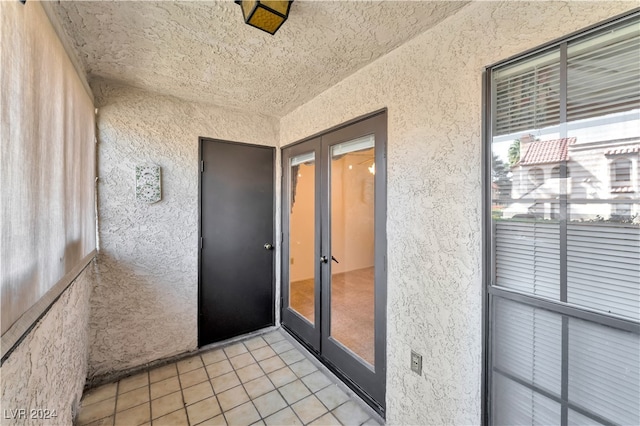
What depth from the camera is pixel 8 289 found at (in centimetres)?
89

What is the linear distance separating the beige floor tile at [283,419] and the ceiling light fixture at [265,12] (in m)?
2.76

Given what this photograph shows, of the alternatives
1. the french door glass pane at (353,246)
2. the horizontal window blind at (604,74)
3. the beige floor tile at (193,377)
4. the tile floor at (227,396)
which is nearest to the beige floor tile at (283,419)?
the tile floor at (227,396)

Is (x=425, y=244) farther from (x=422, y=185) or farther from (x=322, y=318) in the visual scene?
(x=322, y=318)

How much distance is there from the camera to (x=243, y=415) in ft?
6.54

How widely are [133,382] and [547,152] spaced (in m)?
3.64

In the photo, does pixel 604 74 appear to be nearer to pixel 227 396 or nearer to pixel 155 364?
pixel 227 396

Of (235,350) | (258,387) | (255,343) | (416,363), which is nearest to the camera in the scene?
(416,363)

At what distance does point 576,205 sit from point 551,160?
0.76 feet

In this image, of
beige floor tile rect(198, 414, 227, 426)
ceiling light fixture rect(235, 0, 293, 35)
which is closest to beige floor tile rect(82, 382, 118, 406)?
beige floor tile rect(198, 414, 227, 426)

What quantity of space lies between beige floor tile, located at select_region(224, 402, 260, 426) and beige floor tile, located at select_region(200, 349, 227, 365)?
0.77 m

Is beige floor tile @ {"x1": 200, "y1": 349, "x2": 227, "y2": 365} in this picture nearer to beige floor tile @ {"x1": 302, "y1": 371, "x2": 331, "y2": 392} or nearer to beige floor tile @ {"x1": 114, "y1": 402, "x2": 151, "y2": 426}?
beige floor tile @ {"x1": 114, "y1": 402, "x2": 151, "y2": 426}


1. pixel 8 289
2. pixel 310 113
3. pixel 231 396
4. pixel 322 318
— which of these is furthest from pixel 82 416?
pixel 310 113

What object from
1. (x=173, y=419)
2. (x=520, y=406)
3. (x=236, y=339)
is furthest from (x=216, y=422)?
(x=520, y=406)

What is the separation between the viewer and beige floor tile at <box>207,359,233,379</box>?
2.49 m
